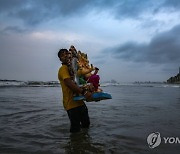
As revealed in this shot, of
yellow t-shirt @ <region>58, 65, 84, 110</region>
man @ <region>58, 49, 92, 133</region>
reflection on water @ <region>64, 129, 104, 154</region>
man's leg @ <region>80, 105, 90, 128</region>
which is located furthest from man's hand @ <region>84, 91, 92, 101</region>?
reflection on water @ <region>64, 129, 104, 154</region>

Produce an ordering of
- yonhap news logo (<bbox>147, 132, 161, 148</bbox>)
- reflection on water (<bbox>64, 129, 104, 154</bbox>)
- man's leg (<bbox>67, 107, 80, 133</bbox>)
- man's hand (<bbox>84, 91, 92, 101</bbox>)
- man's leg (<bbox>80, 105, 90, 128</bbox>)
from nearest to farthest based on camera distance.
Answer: reflection on water (<bbox>64, 129, 104, 154</bbox>), yonhap news logo (<bbox>147, 132, 161, 148</bbox>), man's hand (<bbox>84, 91, 92, 101</bbox>), man's leg (<bbox>67, 107, 80, 133</bbox>), man's leg (<bbox>80, 105, 90, 128</bbox>)

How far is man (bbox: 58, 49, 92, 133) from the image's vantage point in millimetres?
5719

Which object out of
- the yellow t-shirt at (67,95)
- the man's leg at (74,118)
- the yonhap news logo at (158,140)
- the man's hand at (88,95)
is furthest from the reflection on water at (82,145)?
the yonhap news logo at (158,140)

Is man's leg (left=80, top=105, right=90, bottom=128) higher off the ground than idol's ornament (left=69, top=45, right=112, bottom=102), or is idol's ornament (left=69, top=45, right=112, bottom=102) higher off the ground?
idol's ornament (left=69, top=45, right=112, bottom=102)

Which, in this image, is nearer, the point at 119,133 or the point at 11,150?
the point at 11,150

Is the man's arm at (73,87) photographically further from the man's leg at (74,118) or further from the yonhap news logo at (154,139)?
the yonhap news logo at (154,139)

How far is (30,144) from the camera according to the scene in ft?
18.9

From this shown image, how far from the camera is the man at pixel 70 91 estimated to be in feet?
18.8

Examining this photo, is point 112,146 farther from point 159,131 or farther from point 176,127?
point 176,127

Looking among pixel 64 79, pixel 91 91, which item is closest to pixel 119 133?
pixel 91 91

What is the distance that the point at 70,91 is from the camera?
591 cm

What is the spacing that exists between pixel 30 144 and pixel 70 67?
191 cm

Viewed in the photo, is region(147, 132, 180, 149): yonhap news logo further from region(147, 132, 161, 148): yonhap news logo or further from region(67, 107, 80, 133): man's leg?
region(67, 107, 80, 133): man's leg

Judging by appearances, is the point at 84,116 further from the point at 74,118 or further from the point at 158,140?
the point at 158,140
